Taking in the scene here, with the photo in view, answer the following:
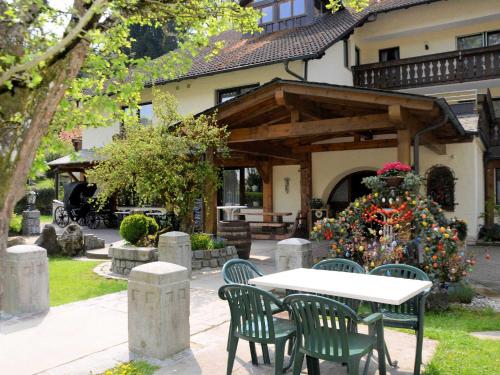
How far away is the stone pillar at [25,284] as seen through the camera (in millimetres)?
5703

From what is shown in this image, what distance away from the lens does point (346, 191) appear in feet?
48.7

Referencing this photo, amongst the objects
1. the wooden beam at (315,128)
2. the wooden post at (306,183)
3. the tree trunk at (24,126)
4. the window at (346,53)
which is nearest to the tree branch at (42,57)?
the tree trunk at (24,126)

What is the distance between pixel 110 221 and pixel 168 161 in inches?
431

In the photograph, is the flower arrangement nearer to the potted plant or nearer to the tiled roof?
the potted plant

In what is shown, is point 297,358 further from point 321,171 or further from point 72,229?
point 321,171

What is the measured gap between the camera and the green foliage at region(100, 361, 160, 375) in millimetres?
3877

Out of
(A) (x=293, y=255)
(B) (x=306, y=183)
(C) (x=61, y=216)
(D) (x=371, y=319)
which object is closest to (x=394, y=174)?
(A) (x=293, y=255)

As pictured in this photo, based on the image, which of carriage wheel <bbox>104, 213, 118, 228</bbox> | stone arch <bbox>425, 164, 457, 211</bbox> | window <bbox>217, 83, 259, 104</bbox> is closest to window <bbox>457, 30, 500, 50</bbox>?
stone arch <bbox>425, 164, 457, 211</bbox>

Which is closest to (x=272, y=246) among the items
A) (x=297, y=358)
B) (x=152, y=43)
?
(x=297, y=358)

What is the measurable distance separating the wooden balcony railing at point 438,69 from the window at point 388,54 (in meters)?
2.15

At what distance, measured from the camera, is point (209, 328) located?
5.20 meters

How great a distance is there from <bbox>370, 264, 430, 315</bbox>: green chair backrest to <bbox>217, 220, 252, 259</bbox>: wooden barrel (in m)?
5.21

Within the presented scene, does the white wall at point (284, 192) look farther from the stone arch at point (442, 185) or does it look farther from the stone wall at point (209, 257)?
the stone wall at point (209, 257)

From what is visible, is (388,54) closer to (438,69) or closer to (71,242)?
(438,69)
